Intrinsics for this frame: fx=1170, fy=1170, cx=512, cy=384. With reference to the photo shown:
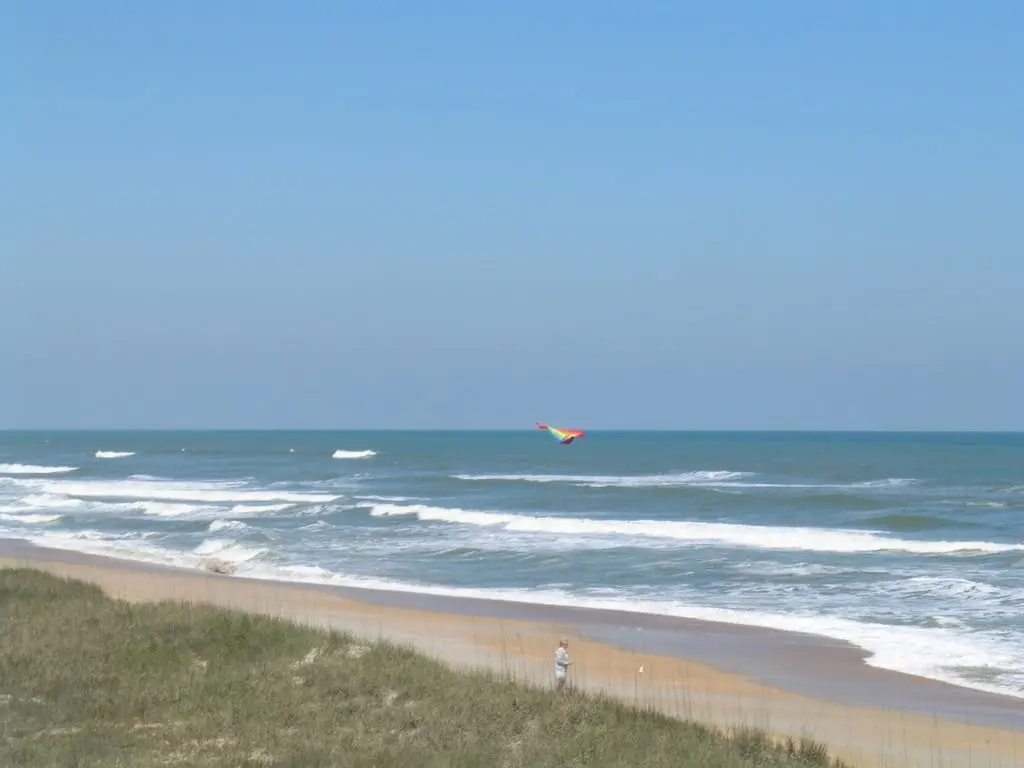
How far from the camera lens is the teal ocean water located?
2136 centimetres

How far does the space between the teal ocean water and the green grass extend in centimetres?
659

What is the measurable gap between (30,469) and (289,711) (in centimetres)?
7997

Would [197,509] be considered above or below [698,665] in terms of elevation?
above

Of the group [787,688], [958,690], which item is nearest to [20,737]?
[787,688]

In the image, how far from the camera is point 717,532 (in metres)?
37.3

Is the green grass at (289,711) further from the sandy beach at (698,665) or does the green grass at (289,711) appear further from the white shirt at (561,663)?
the sandy beach at (698,665)

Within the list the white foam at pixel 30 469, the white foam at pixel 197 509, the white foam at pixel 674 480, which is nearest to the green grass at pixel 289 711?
the white foam at pixel 197 509

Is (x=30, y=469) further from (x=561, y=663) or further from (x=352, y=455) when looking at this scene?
(x=561, y=663)

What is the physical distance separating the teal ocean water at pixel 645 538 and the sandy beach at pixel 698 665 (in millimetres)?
1113

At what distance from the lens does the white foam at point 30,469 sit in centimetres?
8010

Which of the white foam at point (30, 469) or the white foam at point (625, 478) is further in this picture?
the white foam at point (30, 469)

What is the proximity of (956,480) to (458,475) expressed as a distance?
29889 millimetres

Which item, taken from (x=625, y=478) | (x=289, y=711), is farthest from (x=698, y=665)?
(x=625, y=478)

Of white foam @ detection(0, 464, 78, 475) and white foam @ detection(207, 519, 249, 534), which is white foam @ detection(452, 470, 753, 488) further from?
white foam @ detection(0, 464, 78, 475)
